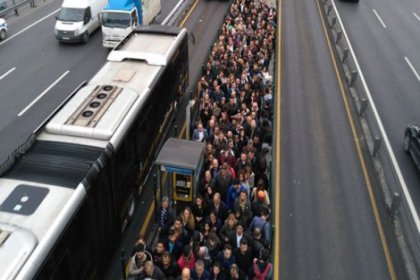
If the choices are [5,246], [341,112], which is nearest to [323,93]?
[341,112]

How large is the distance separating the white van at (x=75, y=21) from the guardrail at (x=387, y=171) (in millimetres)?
15617

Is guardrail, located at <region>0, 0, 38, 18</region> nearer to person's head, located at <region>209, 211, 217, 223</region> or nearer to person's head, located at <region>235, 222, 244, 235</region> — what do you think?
person's head, located at <region>209, 211, 217, 223</region>

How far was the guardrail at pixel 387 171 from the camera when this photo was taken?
12477mm

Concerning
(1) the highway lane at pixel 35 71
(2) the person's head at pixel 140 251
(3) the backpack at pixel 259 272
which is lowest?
(1) the highway lane at pixel 35 71

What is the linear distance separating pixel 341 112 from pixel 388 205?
6.56m

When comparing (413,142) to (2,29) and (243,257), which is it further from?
(2,29)

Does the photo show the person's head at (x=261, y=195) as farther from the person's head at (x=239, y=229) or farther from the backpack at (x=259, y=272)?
the backpack at (x=259, y=272)

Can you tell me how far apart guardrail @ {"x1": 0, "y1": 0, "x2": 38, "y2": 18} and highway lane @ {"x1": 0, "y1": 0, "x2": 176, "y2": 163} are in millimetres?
700

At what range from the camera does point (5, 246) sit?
7242 millimetres

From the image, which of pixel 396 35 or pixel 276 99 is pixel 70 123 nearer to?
pixel 276 99

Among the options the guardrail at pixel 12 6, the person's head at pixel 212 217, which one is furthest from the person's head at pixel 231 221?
the guardrail at pixel 12 6

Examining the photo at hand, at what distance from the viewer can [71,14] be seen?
1053 inches

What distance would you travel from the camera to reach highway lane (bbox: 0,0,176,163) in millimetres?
18748

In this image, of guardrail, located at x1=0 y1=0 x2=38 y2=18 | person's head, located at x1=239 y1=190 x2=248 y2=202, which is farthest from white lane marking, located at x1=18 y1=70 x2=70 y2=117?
person's head, located at x1=239 y1=190 x2=248 y2=202
